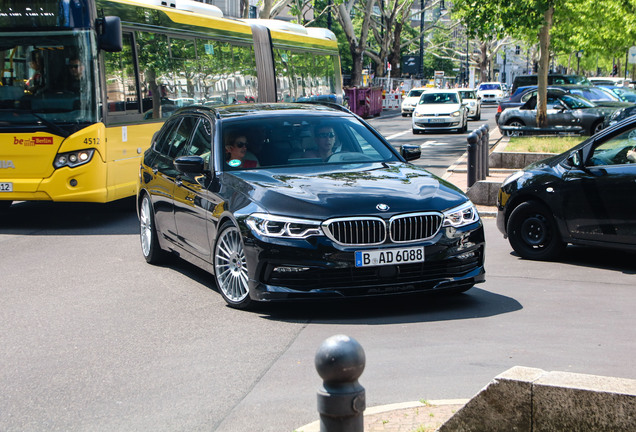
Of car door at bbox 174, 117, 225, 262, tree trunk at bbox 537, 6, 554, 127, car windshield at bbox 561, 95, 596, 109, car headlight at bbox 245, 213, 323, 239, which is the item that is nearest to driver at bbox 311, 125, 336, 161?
car door at bbox 174, 117, 225, 262

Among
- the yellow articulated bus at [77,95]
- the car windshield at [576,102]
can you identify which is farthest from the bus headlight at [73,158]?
the car windshield at [576,102]

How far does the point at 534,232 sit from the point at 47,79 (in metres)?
6.55

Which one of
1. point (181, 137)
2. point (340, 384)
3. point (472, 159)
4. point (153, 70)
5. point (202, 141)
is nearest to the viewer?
point (340, 384)

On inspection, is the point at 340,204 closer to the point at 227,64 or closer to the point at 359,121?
the point at 359,121

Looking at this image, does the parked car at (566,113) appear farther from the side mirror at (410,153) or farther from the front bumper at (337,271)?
the front bumper at (337,271)

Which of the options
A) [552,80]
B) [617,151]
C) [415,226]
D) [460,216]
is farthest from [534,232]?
[552,80]

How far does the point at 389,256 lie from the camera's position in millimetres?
6656

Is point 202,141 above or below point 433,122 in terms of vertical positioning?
above

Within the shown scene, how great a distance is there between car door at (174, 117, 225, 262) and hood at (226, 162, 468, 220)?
297 millimetres

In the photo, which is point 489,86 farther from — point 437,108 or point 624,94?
point 437,108

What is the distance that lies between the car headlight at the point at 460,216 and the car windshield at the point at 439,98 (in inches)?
1085

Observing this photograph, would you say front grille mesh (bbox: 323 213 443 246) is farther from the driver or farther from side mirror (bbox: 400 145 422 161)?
side mirror (bbox: 400 145 422 161)

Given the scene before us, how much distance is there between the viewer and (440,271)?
22.7 feet

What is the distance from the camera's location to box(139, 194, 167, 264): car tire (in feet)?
30.2
